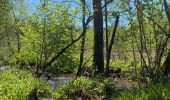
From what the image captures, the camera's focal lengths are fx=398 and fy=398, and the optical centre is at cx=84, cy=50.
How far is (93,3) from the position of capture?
845 inches

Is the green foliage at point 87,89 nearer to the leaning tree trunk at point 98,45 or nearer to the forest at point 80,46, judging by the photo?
the forest at point 80,46

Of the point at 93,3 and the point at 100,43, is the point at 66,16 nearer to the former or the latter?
the point at 93,3

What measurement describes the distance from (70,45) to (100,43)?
142 inches

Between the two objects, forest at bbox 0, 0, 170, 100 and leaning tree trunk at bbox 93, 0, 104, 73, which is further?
leaning tree trunk at bbox 93, 0, 104, 73

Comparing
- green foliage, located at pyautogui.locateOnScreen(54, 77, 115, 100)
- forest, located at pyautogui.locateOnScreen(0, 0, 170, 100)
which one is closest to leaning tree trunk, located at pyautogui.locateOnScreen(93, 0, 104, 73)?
forest, located at pyautogui.locateOnScreen(0, 0, 170, 100)

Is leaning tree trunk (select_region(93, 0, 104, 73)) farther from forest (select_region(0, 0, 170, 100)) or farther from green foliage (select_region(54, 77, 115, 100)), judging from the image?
green foliage (select_region(54, 77, 115, 100))

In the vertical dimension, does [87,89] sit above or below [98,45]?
below

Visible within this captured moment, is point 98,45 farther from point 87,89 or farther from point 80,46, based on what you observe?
point 87,89

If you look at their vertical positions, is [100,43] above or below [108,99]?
above

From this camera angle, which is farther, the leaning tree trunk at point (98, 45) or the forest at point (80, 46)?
the leaning tree trunk at point (98, 45)

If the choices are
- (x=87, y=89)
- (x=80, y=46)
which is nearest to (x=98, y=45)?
(x=80, y=46)

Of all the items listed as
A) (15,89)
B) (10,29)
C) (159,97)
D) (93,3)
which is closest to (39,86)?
(15,89)

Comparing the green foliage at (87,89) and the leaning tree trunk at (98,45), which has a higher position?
the leaning tree trunk at (98,45)

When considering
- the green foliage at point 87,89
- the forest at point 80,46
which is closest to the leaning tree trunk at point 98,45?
the forest at point 80,46
